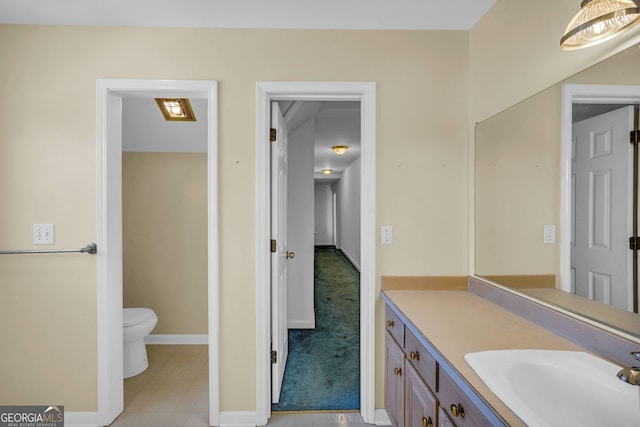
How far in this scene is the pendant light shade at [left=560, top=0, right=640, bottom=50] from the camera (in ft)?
2.90

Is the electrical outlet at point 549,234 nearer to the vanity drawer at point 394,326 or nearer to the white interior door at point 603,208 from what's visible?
the white interior door at point 603,208

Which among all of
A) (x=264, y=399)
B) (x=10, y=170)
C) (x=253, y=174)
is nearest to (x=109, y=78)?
(x=10, y=170)

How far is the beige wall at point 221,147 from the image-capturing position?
175 centimetres

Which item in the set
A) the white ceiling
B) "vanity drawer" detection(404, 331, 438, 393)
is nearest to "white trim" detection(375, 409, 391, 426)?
"vanity drawer" detection(404, 331, 438, 393)

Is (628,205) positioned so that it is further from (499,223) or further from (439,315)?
(439,315)

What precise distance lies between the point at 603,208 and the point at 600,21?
23.4 inches

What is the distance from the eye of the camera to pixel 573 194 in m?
1.10

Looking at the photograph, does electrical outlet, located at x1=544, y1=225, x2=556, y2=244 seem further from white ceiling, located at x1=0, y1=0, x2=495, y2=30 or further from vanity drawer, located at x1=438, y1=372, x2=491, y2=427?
white ceiling, located at x1=0, y1=0, x2=495, y2=30

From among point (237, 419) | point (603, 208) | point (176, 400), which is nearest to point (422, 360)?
point (603, 208)

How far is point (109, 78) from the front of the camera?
69.0 inches

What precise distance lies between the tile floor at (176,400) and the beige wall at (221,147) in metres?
0.23

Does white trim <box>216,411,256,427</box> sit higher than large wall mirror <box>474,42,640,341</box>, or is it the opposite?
large wall mirror <box>474,42,640,341</box>

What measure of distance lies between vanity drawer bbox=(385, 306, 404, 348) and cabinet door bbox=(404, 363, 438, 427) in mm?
136

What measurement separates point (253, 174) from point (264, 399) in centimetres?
137
